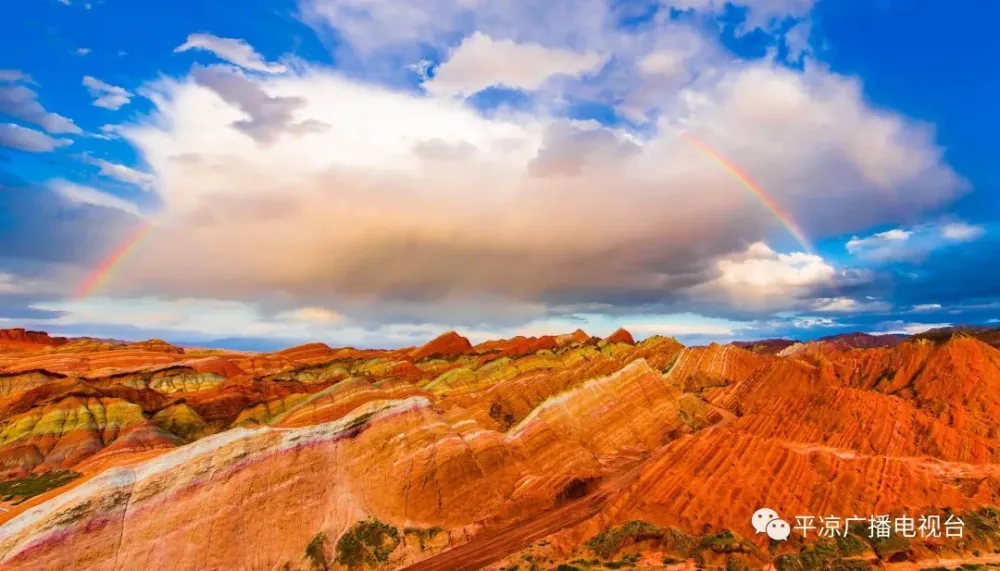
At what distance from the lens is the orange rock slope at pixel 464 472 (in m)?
40.7

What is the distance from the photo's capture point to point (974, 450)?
68750 mm

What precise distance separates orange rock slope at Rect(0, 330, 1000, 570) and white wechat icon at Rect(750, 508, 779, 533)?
901mm

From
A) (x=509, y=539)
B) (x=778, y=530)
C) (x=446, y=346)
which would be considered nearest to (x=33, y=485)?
(x=509, y=539)

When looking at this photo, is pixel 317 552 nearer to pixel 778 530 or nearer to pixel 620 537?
pixel 620 537

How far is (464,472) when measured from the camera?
52.5 m

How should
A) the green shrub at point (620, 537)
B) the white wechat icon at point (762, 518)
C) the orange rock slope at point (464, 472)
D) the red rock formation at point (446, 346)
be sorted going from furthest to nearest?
the red rock formation at point (446, 346) → the white wechat icon at point (762, 518) → the green shrub at point (620, 537) → the orange rock slope at point (464, 472)

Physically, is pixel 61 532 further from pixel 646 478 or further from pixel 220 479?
pixel 646 478

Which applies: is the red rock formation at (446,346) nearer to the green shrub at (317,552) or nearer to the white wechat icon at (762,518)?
the green shrub at (317,552)

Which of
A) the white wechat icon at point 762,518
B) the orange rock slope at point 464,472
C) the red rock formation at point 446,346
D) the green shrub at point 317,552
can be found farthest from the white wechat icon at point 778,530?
the red rock formation at point 446,346

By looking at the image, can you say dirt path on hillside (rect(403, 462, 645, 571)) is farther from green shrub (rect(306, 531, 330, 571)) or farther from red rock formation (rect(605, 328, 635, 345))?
red rock formation (rect(605, 328, 635, 345))

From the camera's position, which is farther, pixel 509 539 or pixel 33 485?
pixel 33 485

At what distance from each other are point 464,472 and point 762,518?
26261 mm

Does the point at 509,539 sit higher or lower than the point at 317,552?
lower

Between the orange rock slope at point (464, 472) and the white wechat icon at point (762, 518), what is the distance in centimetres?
90
